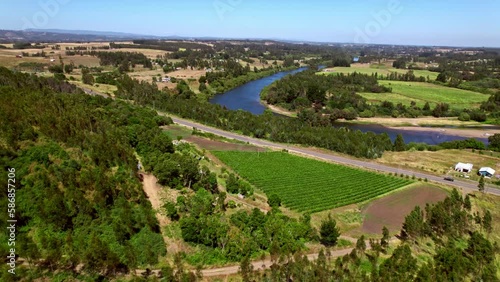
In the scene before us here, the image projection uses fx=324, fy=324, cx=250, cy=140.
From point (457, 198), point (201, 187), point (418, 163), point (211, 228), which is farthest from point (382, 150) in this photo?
point (211, 228)

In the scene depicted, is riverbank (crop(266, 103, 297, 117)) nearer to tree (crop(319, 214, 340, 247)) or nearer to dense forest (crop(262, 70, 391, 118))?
dense forest (crop(262, 70, 391, 118))

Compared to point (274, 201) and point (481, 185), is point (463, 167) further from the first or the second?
point (274, 201)

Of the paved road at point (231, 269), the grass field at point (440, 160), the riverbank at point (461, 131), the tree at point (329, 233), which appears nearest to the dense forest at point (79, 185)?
the paved road at point (231, 269)

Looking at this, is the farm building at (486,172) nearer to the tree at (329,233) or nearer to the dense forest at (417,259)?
the dense forest at (417,259)

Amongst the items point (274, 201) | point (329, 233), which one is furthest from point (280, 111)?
point (329, 233)

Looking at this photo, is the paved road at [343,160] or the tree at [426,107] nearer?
the paved road at [343,160]
